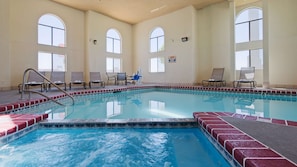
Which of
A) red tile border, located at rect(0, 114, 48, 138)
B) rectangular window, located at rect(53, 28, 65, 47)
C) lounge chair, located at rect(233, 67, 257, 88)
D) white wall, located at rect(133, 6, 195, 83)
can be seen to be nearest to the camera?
red tile border, located at rect(0, 114, 48, 138)

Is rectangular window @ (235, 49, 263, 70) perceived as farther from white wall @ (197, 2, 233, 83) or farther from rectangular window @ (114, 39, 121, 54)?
rectangular window @ (114, 39, 121, 54)

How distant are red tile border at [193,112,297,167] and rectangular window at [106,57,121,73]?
911 centimetres

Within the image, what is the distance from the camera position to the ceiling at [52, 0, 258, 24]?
27.1 feet

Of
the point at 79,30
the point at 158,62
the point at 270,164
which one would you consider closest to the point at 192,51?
the point at 158,62

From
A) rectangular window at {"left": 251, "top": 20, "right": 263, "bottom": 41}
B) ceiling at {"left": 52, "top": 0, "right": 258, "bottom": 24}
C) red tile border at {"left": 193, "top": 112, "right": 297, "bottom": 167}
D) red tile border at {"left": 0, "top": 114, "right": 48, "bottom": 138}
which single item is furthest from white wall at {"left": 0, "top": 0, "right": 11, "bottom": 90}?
rectangular window at {"left": 251, "top": 20, "right": 263, "bottom": 41}

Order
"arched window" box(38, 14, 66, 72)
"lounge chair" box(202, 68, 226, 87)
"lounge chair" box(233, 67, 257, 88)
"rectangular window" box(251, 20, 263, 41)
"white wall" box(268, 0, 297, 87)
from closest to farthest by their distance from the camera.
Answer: "white wall" box(268, 0, 297, 87) < "lounge chair" box(233, 67, 257, 88) < "rectangular window" box(251, 20, 263, 41) < "arched window" box(38, 14, 66, 72) < "lounge chair" box(202, 68, 226, 87)

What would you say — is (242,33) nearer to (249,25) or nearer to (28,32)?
(249,25)

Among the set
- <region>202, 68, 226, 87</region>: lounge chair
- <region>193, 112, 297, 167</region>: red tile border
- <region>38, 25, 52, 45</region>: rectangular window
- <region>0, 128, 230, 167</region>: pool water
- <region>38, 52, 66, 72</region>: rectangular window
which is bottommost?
<region>0, 128, 230, 167</region>: pool water

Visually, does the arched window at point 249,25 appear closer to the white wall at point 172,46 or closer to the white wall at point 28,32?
the white wall at point 172,46

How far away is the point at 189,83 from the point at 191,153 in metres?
7.71

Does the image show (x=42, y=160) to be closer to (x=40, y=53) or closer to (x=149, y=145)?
(x=149, y=145)

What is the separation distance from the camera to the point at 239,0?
7.80 metres

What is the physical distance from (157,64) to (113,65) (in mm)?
2668

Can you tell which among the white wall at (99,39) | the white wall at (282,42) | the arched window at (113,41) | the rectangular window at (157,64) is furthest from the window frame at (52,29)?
the white wall at (282,42)
